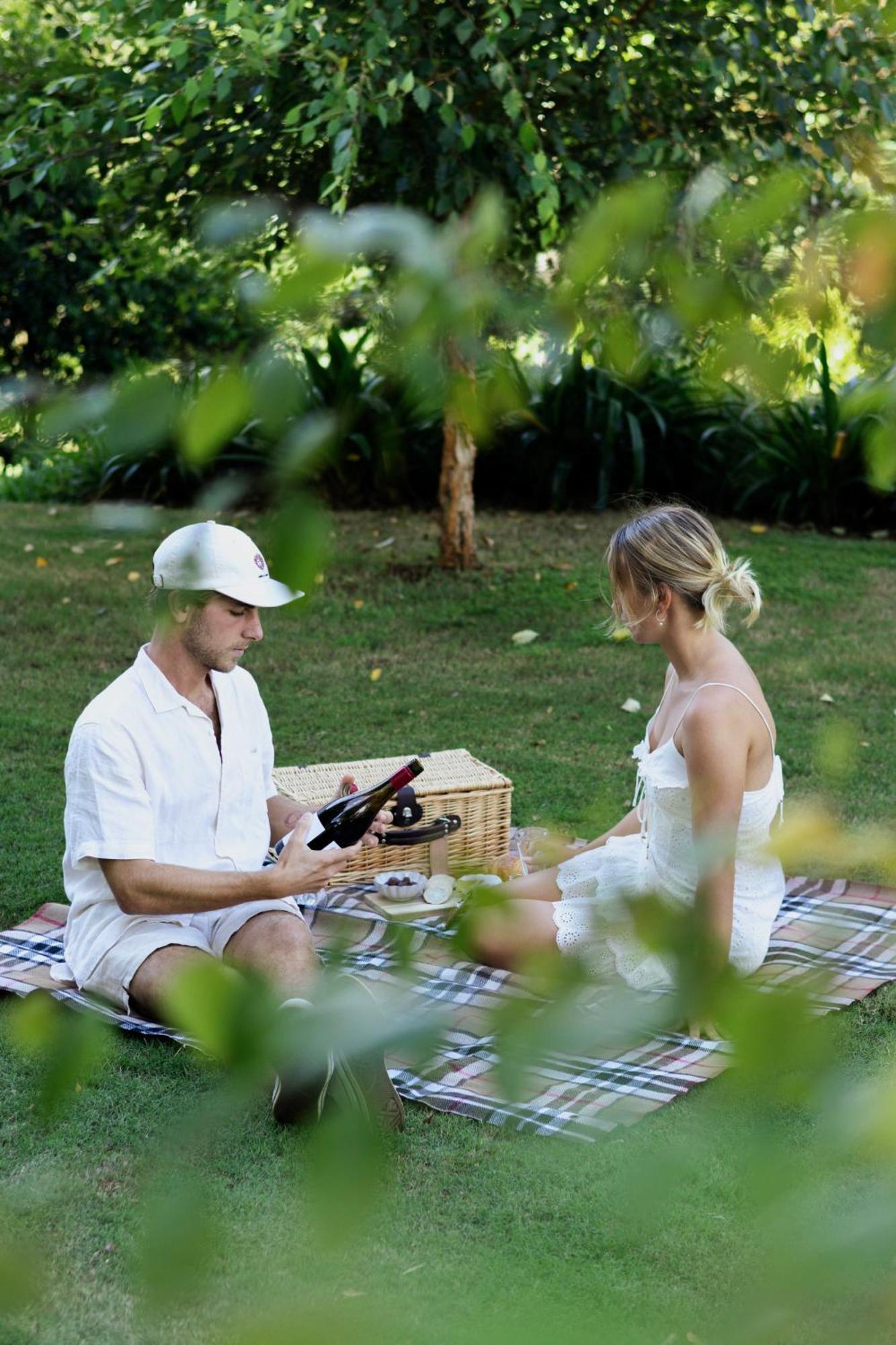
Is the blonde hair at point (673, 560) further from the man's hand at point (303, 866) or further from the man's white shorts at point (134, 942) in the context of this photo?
the man's white shorts at point (134, 942)

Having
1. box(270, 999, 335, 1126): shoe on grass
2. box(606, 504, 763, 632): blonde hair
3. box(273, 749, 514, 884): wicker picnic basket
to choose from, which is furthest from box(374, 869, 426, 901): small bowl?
box(270, 999, 335, 1126): shoe on grass

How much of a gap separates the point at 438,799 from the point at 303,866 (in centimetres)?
142

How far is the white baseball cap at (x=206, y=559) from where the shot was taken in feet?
1.97

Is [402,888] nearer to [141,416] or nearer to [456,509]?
[141,416]

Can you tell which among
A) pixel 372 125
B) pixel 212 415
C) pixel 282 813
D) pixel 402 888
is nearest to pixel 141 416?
pixel 212 415

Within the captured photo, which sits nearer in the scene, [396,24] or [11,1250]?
[11,1250]

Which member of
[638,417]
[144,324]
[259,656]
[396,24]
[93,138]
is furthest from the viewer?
[638,417]

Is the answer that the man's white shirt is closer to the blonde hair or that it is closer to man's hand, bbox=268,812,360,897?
man's hand, bbox=268,812,360,897

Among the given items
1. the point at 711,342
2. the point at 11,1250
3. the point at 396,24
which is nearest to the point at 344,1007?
the point at 11,1250

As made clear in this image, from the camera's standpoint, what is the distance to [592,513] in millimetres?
9859

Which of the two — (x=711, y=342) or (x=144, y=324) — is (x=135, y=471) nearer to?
(x=711, y=342)

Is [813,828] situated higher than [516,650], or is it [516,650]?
[813,828]

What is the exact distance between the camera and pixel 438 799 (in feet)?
14.7

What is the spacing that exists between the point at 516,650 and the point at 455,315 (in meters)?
6.73
